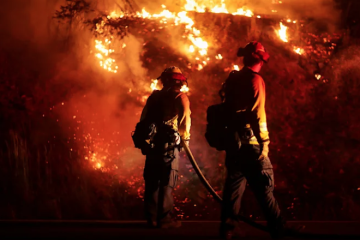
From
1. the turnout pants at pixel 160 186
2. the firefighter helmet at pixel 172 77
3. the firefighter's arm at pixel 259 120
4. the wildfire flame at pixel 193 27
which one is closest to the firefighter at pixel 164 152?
the turnout pants at pixel 160 186

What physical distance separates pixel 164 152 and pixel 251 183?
1.37m

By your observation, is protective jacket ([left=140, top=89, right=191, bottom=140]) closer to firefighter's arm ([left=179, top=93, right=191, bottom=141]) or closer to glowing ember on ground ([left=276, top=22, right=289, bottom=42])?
firefighter's arm ([left=179, top=93, right=191, bottom=141])

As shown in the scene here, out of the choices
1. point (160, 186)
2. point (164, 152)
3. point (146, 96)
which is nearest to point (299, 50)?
point (146, 96)

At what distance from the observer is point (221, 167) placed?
885 centimetres

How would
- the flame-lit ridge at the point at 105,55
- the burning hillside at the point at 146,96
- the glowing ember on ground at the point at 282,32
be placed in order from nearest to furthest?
1. the burning hillside at the point at 146,96
2. the glowing ember on ground at the point at 282,32
3. the flame-lit ridge at the point at 105,55

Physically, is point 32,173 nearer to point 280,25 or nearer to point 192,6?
point 192,6

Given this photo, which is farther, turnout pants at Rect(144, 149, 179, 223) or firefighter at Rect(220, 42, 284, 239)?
turnout pants at Rect(144, 149, 179, 223)

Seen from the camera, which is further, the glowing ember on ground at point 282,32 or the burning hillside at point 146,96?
the glowing ember on ground at point 282,32

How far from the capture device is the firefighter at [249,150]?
189 inches

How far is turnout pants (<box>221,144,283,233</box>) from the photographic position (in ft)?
15.8

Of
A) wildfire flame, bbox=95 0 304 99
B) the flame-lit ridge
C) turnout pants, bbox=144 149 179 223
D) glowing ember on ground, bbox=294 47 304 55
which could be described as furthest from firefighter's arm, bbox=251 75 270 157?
the flame-lit ridge

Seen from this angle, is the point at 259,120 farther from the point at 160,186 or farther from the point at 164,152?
the point at 160,186

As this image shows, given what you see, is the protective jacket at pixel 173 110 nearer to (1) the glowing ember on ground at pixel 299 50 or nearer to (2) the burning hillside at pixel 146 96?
(2) the burning hillside at pixel 146 96

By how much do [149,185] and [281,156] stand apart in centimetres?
315
